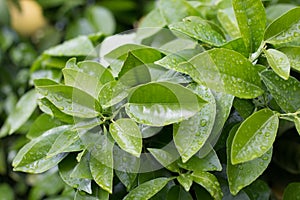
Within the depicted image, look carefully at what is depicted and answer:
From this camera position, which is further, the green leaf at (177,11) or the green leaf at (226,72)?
the green leaf at (177,11)

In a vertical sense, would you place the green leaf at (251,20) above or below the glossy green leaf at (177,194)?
above

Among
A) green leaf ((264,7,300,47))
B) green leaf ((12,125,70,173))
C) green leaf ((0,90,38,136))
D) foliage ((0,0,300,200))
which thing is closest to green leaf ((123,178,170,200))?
foliage ((0,0,300,200))

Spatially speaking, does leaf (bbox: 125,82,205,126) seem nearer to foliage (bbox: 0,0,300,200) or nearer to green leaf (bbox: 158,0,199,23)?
foliage (bbox: 0,0,300,200)

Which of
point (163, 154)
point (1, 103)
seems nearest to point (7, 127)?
point (1, 103)

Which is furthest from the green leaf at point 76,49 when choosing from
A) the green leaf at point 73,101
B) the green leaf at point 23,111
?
the green leaf at point 73,101

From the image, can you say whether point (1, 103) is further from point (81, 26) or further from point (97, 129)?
point (97, 129)

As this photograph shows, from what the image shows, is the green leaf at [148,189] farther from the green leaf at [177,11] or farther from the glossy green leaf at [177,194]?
the green leaf at [177,11]
